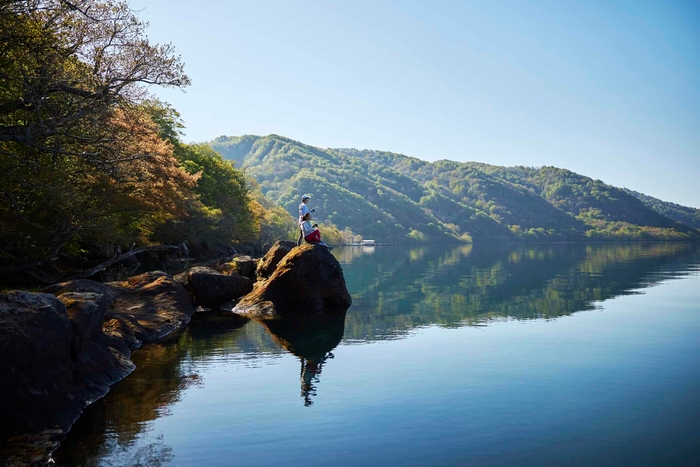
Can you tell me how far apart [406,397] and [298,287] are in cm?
1488

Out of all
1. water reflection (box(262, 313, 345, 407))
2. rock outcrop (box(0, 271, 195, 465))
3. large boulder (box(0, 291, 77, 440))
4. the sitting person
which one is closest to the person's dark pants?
the sitting person

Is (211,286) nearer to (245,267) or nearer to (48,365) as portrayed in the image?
(245,267)

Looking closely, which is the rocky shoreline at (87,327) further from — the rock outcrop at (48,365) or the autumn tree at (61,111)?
the autumn tree at (61,111)

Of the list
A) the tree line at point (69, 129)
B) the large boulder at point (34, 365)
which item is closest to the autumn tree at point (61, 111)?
the tree line at point (69, 129)

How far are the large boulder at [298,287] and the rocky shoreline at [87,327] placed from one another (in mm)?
50

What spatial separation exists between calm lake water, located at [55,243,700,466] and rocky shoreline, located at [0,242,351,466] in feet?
1.79

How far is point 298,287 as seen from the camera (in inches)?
1098

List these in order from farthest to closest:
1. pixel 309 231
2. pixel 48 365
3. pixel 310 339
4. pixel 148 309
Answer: pixel 309 231 < pixel 148 309 < pixel 310 339 < pixel 48 365

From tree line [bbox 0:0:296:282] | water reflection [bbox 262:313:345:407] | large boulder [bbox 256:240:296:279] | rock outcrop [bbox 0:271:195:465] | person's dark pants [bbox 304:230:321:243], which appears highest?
tree line [bbox 0:0:296:282]

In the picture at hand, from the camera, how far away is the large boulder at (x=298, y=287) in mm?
27484

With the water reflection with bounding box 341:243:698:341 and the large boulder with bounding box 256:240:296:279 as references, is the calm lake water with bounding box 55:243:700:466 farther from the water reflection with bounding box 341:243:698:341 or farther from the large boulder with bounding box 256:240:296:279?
the large boulder with bounding box 256:240:296:279

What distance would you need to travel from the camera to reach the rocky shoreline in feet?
32.9

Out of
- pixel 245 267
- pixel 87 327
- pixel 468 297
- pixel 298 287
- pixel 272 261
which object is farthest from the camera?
pixel 468 297

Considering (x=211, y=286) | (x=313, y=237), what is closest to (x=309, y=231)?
(x=313, y=237)
